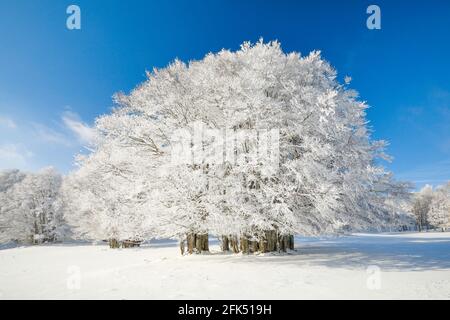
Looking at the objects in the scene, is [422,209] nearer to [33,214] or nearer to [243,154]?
[243,154]

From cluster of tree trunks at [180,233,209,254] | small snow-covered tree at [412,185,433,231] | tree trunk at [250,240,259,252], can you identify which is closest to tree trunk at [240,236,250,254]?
tree trunk at [250,240,259,252]

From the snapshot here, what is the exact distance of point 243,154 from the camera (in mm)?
13914

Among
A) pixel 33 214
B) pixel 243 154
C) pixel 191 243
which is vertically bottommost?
pixel 33 214

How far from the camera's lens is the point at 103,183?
21.1 m

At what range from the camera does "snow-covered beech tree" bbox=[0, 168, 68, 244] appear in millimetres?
49219

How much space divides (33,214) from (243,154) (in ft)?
162

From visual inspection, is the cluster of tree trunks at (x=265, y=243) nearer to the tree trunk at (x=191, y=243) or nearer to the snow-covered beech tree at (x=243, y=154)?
the snow-covered beech tree at (x=243, y=154)

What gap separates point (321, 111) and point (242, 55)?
6.01 metres

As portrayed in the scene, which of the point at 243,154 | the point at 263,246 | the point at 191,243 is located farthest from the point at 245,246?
the point at 243,154

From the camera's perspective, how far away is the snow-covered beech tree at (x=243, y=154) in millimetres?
14188

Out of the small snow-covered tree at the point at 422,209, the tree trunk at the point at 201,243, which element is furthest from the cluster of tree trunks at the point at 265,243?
the small snow-covered tree at the point at 422,209

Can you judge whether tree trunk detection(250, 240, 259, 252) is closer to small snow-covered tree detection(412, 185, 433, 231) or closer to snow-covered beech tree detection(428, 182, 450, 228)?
snow-covered beech tree detection(428, 182, 450, 228)

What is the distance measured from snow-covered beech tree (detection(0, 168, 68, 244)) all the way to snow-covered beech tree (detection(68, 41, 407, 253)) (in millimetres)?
38063

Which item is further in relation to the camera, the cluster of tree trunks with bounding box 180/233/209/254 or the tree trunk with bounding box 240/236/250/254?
the cluster of tree trunks with bounding box 180/233/209/254
